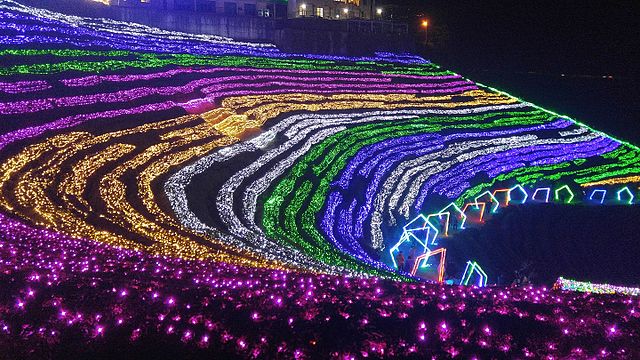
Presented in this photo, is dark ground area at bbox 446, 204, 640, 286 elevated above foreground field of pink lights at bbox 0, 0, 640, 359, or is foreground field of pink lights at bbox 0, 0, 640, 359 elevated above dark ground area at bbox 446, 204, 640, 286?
foreground field of pink lights at bbox 0, 0, 640, 359

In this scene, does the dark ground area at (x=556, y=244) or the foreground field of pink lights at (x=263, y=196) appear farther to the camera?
the dark ground area at (x=556, y=244)

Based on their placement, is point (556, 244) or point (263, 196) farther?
point (556, 244)

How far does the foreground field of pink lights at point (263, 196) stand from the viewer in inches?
137

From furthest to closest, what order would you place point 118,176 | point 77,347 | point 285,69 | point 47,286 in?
1. point 285,69
2. point 118,176
3. point 47,286
4. point 77,347

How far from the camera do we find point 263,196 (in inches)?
531

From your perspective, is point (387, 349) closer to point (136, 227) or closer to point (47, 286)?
point (47, 286)

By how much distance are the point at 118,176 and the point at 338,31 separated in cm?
1906

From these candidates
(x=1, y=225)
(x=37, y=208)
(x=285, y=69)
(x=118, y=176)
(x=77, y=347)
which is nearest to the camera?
(x=77, y=347)

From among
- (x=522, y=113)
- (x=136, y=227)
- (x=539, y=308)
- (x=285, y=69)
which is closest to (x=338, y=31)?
(x=285, y=69)

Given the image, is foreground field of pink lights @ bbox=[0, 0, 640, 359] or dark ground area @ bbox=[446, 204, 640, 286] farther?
dark ground area @ bbox=[446, 204, 640, 286]

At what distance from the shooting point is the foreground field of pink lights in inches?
137

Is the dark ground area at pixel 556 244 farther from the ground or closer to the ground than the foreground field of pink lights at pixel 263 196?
closer to the ground

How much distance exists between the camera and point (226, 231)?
1025 centimetres

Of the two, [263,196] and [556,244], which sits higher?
[263,196]
